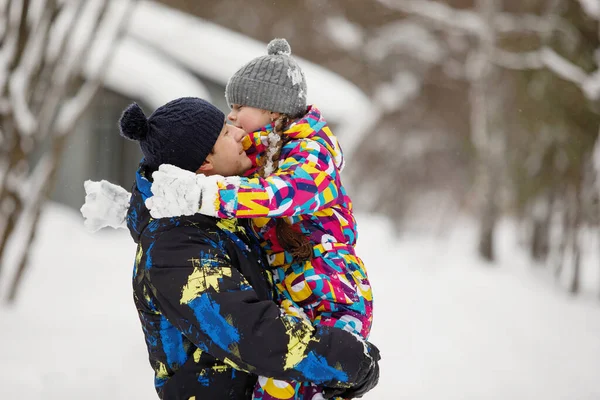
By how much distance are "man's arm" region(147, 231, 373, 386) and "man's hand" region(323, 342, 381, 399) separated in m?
0.07

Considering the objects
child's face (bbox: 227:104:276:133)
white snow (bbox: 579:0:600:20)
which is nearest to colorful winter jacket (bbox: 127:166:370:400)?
child's face (bbox: 227:104:276:133)

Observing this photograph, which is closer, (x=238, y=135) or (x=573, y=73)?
(x=238, y=135)

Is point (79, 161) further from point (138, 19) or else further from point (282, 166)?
point (282, 166)

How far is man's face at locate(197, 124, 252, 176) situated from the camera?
74.5 inches

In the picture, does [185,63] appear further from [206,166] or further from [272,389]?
[272,389]

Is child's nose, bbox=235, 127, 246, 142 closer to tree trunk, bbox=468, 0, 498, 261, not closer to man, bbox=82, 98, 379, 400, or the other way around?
man, bbox=82, 98, 379, 400

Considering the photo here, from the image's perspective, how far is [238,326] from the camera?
159 centimetres

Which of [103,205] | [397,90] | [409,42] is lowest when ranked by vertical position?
[397,90]

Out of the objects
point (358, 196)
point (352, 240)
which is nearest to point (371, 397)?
point (352, 240)

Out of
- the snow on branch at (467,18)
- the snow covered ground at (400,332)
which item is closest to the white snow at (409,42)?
the snow on branch at (467,18)

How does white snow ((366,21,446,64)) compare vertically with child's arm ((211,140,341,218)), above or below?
above

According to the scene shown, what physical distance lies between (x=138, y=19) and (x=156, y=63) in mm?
3763

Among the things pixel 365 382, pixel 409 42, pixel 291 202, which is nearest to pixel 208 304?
pixel 291 202

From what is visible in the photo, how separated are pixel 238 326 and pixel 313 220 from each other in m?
0.55
